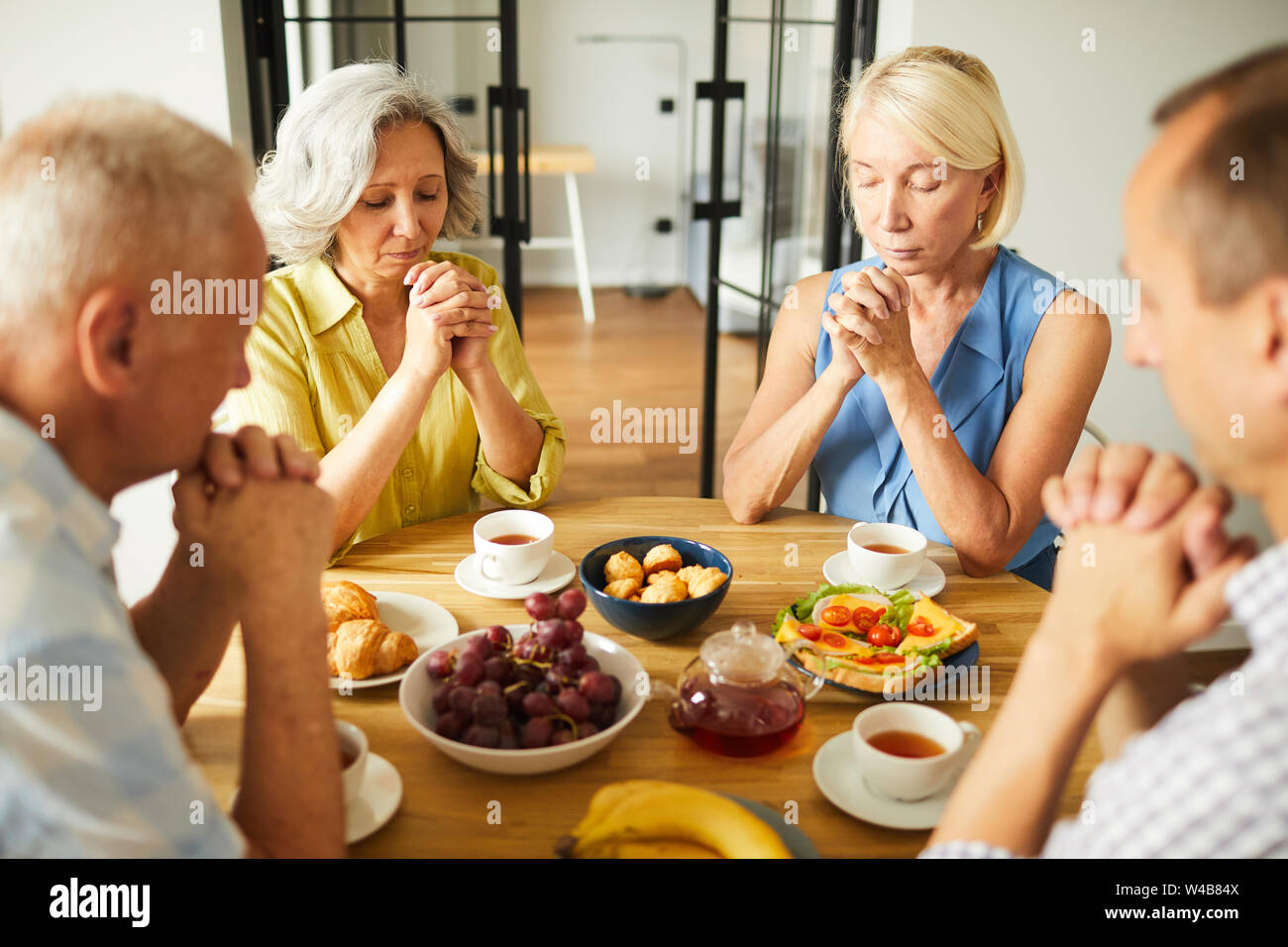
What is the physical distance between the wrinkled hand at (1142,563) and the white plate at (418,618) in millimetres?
796

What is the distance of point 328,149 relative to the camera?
1832 mm

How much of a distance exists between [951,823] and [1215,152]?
547mm

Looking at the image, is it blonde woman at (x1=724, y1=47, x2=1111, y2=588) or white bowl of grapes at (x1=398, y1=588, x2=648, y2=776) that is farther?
blonde woman at (x1=724, y1=47, x2=1111, y2=588)

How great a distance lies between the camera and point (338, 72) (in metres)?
1.87

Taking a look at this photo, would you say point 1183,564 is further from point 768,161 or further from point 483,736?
point 768,161

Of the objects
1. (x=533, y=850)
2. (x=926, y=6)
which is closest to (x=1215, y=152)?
(x=533, y=850)

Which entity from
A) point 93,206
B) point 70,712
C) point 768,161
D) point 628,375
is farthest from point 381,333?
point 628,375

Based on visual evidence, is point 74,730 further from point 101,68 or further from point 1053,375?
point 101,68

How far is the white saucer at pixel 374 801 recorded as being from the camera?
1006 mm

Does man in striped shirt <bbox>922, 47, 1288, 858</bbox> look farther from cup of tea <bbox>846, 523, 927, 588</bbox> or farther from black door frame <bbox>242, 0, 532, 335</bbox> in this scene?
black door frame <bbox>242, 0, 532, 335</bbox>

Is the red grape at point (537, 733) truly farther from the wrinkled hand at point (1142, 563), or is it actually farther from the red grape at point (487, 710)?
the wrinkled hand at point (1142, 563)

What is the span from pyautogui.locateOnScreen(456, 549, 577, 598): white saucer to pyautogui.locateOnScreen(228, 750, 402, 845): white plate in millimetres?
428

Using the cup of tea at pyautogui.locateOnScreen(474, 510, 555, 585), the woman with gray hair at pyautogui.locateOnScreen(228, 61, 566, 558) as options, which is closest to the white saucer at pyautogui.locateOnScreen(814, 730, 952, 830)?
the cup of tea at pyautogui.locateOnScreen(474, 510, 555, 585)

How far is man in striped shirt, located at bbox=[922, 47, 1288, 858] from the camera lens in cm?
69
